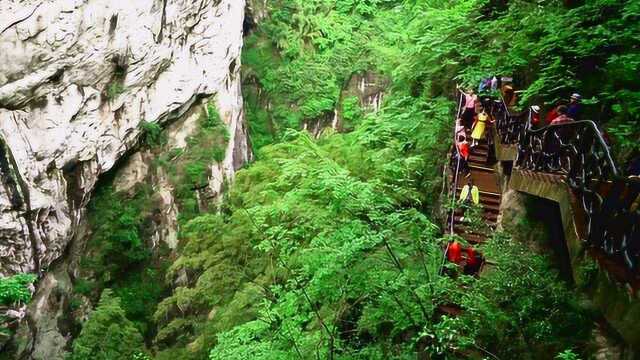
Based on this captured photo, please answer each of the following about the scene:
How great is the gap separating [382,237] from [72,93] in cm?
1428

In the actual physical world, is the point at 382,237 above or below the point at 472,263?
above

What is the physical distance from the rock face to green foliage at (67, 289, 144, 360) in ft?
A: 10.0

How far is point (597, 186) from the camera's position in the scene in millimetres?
4422

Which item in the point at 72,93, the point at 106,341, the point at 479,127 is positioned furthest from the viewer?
the point at 72,93

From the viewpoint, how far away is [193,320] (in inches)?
420

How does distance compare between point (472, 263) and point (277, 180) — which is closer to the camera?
point (472, 263)

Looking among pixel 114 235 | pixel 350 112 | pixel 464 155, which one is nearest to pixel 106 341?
pixel 114 235

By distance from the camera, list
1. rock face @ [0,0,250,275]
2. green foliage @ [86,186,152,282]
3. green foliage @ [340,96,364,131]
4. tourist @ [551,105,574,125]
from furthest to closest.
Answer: green foliage @ [340,96,364,131], green foliage @ [86,186,152,282], rock face @ [0,0,250,275], tourist @ [551,105,574,125]

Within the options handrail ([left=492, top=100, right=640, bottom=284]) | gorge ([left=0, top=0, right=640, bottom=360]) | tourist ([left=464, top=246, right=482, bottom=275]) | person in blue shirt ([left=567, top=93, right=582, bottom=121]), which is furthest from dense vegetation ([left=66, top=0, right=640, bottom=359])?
tourist ([left=464, top=246, right=482, bottom=275])

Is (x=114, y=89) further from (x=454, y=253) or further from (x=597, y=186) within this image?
(x=597, y=186)

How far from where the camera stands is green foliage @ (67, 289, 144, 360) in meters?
12.4

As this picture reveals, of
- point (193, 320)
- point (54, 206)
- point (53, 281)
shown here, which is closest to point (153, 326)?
point (53, 281)

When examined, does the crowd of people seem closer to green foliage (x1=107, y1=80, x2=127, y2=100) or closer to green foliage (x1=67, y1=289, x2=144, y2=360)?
green foliage (x1=67, y1=289, x2=144, y2=360)

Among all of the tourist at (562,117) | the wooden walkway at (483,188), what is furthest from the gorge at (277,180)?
the wooden walkway at (483,188)
